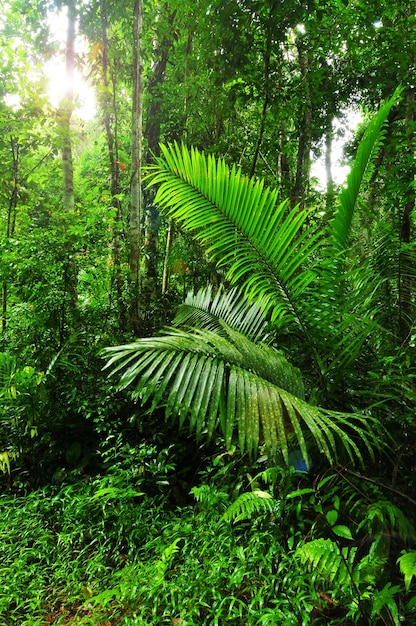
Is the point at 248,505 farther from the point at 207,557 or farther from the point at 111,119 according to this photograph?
the point at 111,119

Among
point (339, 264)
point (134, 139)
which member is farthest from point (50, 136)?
point (339, 264)

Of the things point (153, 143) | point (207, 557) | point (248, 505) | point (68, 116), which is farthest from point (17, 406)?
point (153, 143)

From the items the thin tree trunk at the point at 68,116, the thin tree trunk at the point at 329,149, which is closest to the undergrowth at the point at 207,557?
the thin tree trunk at the point at 68,116

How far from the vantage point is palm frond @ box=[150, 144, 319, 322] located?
189cm

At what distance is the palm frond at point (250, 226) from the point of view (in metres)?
1.89

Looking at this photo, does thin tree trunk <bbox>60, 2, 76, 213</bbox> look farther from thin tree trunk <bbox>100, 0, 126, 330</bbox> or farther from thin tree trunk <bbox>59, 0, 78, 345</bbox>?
thin tree trunk <bbox>100, 0, 126, 330</bbox>

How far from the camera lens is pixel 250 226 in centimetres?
194

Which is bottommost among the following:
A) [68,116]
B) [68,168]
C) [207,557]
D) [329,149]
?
[207,557]

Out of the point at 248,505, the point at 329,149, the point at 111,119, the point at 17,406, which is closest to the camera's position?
the point at 248,505

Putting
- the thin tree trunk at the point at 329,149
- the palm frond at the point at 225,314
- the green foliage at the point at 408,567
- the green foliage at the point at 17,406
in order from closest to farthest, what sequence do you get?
the green foliage at the point at 408,567 → the palm frond at the point at 225,314 → the green foliage at the point at 17,406 → the thin tree trunk at the point at 329,149

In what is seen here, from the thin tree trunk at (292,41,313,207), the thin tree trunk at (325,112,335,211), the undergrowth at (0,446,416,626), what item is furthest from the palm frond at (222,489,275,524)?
the thin tree trunk at (325,112,335,211)

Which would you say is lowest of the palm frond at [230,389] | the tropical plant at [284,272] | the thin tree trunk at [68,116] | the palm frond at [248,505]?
the palm frond at [248,505]

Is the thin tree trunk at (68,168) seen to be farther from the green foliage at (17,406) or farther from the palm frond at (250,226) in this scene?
the palm frond at (250,226)

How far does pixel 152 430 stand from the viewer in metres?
3.10
